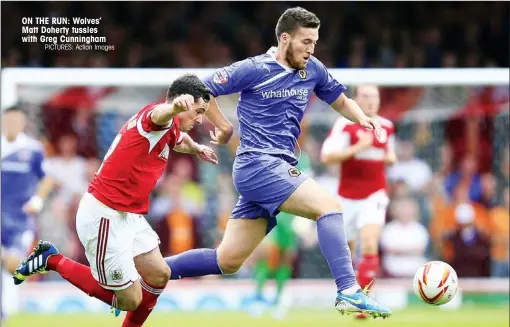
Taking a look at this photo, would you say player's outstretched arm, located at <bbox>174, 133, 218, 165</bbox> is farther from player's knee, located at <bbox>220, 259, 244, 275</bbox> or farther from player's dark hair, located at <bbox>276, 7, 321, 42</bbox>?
player's dark hair, located at <bbox>276, 7, 321, 42</bbox>

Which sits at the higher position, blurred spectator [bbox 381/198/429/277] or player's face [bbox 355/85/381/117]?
player's face [bbox 355/85/381/117]

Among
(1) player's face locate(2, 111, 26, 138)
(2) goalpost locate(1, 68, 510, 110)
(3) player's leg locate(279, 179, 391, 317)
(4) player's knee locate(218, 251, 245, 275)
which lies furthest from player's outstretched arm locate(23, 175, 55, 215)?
(3) player's leg locate(279, 179, 391, 317)

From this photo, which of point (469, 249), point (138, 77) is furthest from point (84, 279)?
point (469, 249)

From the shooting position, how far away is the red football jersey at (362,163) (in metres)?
9.98

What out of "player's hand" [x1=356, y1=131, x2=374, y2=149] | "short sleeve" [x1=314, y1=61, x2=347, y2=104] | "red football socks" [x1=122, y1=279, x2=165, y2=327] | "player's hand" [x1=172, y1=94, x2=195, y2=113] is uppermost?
"short sleeve" [x1=314, y1=61, x2=347, y2=104]

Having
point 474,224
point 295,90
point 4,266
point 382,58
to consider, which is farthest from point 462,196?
point 295,90

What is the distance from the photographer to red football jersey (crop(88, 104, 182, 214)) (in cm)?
687

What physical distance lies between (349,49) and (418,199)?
3657 mm

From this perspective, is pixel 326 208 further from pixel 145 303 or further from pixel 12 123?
pixel 12 123

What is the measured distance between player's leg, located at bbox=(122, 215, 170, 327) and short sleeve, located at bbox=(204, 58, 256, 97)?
42.5 inches

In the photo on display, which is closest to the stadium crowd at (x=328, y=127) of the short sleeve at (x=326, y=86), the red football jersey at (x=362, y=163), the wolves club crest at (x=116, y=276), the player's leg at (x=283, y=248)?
the player's leg at (x=283, y=248)

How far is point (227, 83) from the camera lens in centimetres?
711

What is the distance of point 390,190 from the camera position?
1351 cm

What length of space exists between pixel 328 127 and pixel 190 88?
684cm
